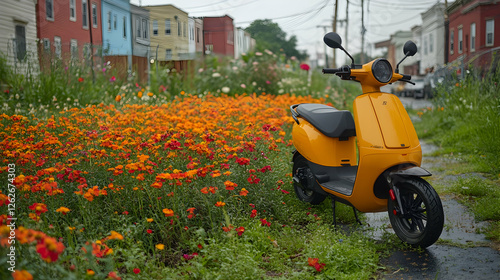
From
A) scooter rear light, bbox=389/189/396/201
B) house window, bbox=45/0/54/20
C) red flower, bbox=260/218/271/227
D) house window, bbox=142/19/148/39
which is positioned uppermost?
house window, bbox=45/0/54/20

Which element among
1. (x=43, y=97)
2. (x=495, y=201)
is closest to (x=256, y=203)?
(x=495, y=201)

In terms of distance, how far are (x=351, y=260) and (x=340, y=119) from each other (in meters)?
1.37

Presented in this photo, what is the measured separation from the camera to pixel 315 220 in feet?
13.1

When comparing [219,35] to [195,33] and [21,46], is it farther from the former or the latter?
[21,46]

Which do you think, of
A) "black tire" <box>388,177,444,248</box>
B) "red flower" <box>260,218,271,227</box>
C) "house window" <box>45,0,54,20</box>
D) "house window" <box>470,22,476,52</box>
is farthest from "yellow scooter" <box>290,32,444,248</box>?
"house window" <box>470,22,476,52</box>

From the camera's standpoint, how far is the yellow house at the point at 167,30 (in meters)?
7.48

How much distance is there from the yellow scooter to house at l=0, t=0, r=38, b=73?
18.1ft

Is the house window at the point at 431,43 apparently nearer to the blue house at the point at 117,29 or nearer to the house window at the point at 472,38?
the house window at the point at 472,38

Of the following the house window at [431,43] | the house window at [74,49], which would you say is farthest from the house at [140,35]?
the house window at [431,43]

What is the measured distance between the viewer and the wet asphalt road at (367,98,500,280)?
298 cm

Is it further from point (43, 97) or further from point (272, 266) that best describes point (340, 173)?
point (43, 97)

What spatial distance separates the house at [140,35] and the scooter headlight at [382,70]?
489 cm

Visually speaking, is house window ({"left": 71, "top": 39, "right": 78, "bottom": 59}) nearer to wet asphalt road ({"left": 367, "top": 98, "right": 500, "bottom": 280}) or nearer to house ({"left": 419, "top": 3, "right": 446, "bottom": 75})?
wet asphalt road ({"left": 367, "top": 98, "right": 500, "bottom": 280})

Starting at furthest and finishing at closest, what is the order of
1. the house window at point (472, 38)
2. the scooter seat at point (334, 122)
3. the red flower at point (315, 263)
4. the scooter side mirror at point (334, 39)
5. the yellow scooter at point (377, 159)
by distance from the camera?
the house window at point (472, 38) < the scooter seat at point (334, 122) < the scooter side mirror at point (334, 39) < the yellow scooter at point (377, 159) < the red flower at point (315, 263)
